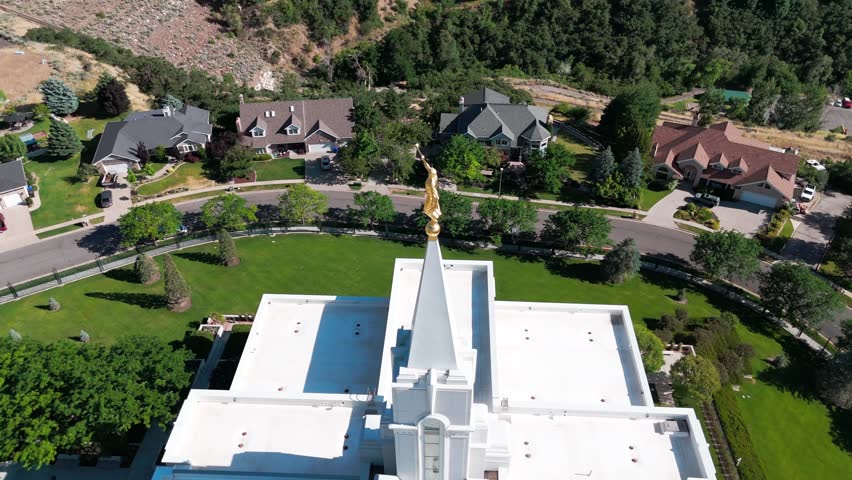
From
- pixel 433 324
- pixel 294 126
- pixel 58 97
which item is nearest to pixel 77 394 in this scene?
pixel 433 324

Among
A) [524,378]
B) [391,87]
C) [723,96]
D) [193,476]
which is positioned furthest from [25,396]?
[723,96]

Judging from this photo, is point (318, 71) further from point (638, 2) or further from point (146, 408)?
point (146, 408)

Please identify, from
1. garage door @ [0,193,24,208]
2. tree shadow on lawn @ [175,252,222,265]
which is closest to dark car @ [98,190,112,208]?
garage door @ [0,193,24,208]

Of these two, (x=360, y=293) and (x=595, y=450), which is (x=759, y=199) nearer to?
(x=360, y=293)

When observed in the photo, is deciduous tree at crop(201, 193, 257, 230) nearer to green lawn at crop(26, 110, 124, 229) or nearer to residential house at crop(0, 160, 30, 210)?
green lawn at crop(26, 110, 124, 229)

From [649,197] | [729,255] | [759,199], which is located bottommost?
[649,197]

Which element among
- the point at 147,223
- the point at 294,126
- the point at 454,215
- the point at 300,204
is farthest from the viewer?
the point at 294,126
